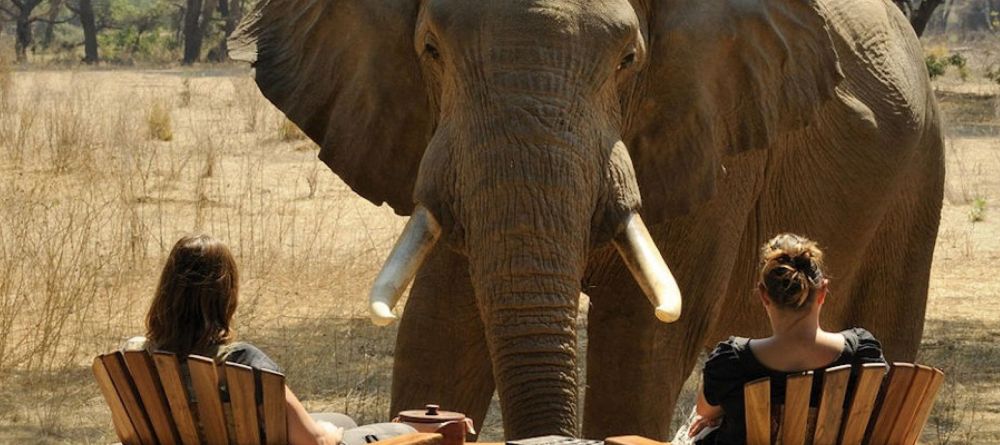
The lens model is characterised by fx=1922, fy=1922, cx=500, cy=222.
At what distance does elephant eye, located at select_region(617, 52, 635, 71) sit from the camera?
508 cm

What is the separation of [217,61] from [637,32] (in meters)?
34.8

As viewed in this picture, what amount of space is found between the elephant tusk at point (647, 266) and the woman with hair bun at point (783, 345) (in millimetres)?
520

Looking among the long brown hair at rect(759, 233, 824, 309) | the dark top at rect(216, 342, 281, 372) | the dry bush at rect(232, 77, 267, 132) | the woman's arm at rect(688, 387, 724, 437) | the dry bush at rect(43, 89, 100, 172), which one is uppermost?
the long brown hair at rect(759, 233, 824, 309)

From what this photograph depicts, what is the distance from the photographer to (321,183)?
14.6 meters

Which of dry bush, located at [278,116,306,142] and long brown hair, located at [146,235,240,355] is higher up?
long brown hair, located at [146,235,240,355]

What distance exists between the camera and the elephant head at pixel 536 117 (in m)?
4.64

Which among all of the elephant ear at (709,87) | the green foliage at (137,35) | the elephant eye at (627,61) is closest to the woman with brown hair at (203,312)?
the elephant eye at (627,61)

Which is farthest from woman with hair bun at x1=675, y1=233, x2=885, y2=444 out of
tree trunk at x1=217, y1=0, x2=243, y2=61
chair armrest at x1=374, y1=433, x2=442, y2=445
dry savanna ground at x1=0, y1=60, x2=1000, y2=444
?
tree trunk at x1=217, y1=0, x2=243, y2=61

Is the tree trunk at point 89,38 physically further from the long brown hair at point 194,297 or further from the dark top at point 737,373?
the dark top at point 737,373

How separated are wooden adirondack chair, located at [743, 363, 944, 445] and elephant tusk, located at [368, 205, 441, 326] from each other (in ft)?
3.13

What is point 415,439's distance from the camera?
12.4 feet

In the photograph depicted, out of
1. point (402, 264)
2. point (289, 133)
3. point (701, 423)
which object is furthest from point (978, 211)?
point (701, 423)

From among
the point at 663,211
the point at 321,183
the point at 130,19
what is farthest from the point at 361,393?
the point at 130,19

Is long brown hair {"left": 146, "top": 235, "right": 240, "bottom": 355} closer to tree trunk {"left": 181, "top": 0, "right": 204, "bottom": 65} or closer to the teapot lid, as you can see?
the teapot lid
